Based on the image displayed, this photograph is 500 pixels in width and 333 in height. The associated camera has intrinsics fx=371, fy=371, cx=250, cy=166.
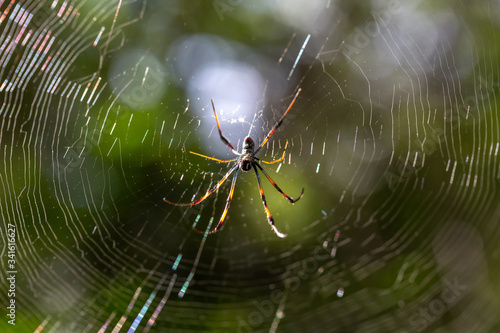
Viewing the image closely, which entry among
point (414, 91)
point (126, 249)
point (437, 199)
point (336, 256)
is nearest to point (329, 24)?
point (414, 91)

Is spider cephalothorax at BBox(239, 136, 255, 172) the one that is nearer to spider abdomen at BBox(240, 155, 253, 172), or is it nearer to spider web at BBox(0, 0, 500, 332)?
spider abdomen at BBox(240, 155, 253, 172)

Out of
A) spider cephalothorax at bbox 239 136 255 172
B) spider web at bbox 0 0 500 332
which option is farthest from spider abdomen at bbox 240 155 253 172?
spider web at bbox 0 0 500 332

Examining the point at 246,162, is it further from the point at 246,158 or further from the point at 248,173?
the point at 248,173

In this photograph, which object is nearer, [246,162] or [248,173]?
[246,162]

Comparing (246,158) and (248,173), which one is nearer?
(246,158)

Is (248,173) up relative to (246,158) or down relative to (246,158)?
up

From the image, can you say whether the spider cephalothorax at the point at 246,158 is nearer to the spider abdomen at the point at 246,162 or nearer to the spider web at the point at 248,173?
the spider abdomen at the point at 246,162

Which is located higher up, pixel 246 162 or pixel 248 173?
pixel 248 173

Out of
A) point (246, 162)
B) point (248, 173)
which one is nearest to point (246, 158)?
point (246, 162)
